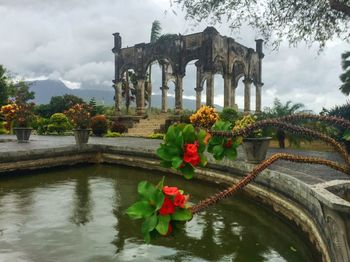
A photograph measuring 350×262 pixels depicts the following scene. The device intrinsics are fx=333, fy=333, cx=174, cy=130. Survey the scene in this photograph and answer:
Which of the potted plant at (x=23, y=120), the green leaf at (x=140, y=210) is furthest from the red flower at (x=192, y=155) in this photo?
the potted plant at (x=23, y=120)

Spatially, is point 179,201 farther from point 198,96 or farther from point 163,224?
point 198,96

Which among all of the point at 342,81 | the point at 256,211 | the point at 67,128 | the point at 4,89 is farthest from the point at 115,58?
the point at 256,211

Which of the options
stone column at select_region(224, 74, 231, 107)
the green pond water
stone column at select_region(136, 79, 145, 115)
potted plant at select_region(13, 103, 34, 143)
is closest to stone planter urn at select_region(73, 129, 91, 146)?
potted plant at select_region(13, 103, 34, 143)

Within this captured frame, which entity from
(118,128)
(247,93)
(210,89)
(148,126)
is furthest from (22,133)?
(247,93)

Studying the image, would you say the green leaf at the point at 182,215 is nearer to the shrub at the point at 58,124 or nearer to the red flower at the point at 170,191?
the red flower at the point at 170,191

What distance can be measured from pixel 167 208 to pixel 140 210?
0.12 metres

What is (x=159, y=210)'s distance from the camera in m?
1.45

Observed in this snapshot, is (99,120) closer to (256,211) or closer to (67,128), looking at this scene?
(67,128)

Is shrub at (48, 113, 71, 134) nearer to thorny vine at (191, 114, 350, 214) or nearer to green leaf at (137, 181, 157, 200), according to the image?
thorny vine at (191, 114, 350, 214)

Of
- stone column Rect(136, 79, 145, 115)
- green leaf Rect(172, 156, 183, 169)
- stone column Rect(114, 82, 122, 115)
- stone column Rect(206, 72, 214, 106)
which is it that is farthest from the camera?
stone column Rect(114, 82, 122, 115)

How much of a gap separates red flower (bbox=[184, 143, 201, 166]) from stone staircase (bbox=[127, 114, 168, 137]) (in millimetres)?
22594

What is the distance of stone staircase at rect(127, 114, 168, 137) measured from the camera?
80.9 ft

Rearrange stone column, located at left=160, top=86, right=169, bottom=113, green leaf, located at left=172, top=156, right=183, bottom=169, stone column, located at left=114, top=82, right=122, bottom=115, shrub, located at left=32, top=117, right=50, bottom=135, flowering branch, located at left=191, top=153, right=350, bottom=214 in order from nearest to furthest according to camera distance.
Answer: green leaf, located at left=172, top=156, right=183, bottom=169, flowering branch, located at left=191, top=153, right=350, bottom=214, shrub, located at left=32, top=117, right=50, bottom=135, stone column, located at left=160, top=86, right=169, bottom=113, stone column, located at left=114, top=82, right=122, bottom=115

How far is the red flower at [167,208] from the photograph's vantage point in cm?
143
